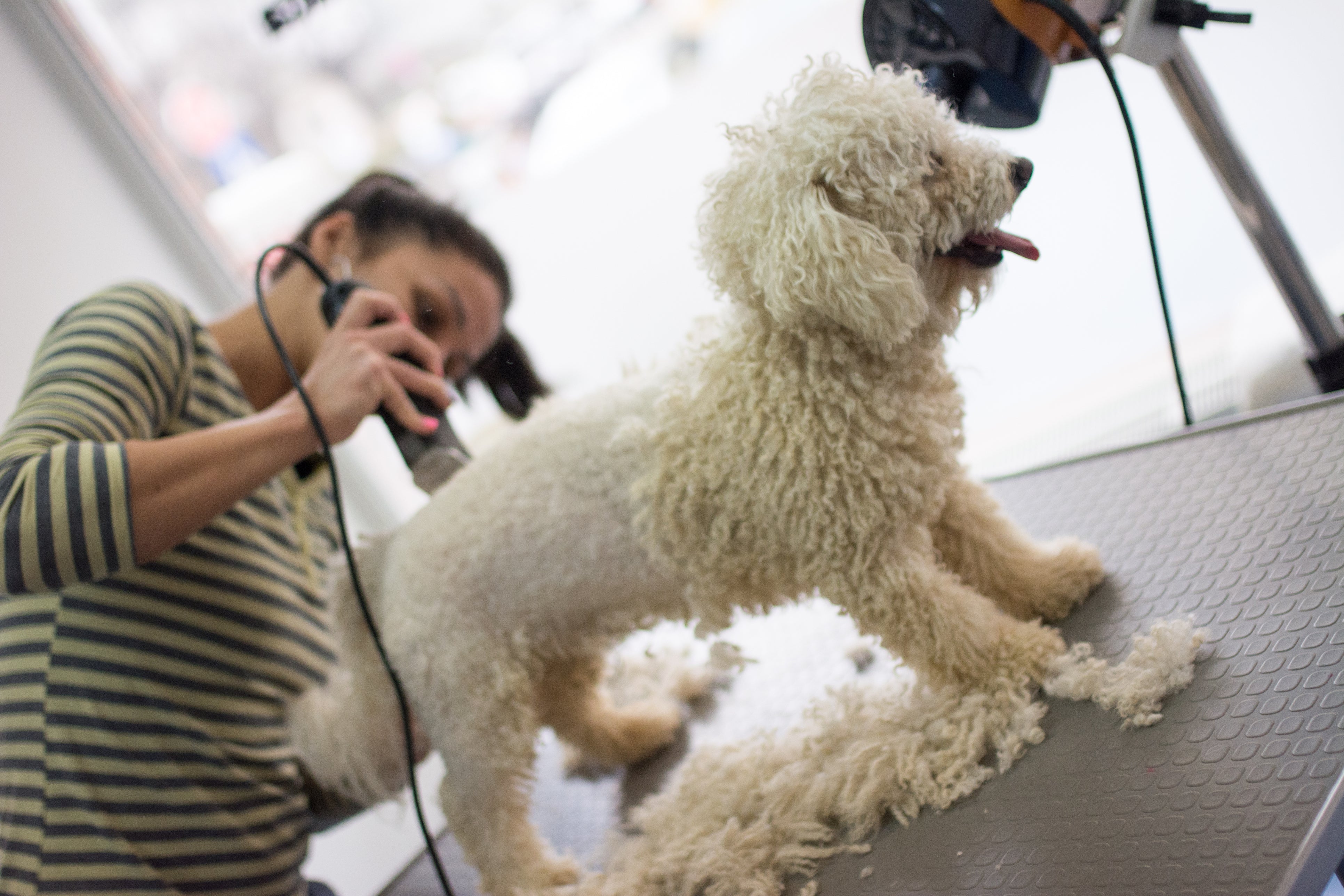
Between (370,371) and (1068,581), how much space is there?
28.4 inches

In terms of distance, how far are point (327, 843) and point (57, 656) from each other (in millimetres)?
972

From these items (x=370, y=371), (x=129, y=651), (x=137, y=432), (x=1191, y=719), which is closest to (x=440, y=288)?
(x=370, y=371)

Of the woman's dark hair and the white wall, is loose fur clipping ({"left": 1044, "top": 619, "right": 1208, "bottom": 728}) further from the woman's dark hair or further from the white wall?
the white wall

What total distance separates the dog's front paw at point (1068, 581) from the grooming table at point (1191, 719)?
15 mm

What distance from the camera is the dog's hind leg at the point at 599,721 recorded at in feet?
3.37

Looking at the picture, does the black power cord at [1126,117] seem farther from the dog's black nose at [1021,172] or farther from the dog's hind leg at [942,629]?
the dog's hind leg at [942,629]

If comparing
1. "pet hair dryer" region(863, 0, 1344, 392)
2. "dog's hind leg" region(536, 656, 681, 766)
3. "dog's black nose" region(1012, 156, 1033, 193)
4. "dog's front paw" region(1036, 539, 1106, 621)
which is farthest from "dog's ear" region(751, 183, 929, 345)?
"dog's hind leg" region(536, 656, 681, 766)

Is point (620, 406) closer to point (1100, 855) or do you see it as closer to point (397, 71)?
point (1100, 855)

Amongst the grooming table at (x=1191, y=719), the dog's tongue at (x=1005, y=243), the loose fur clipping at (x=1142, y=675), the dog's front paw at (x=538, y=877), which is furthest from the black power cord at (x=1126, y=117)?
the dog's front paw at (x=538, y=877)

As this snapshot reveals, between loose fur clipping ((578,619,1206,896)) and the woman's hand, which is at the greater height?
the woman's hand

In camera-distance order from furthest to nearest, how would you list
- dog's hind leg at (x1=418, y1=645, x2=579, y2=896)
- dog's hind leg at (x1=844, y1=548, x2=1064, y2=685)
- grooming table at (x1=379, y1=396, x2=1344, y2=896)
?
dog's hind leg at (x1=418, y1=645, x2=579, y2=896) → dog's hind leg at (x1=844, y1=548, x2=1064, y2=685) → grooming table at (x1=379, y1=396, x2=1344, y2=896)

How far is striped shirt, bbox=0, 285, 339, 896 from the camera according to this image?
2.40 feet

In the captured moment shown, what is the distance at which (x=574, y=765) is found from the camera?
44.7 inches

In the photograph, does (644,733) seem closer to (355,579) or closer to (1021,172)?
(355,579)
